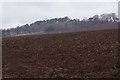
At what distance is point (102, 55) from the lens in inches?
532

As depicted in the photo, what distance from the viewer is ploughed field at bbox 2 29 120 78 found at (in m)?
10.8

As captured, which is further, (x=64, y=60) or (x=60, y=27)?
(x=60, y=27)

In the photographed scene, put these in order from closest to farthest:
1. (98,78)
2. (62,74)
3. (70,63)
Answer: (98,78) → (62,74) → (70,63)

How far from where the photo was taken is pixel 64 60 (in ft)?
43.8

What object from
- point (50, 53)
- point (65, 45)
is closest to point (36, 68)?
point (50, 53)

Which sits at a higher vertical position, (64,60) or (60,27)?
(60,27)

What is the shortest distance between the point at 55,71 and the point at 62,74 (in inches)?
28.7

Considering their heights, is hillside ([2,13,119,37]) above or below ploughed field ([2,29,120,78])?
above

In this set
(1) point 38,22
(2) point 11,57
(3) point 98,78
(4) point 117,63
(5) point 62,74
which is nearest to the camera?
(3) point 98,78

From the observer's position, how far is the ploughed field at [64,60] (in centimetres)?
1079

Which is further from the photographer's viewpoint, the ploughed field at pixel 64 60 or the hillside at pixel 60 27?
the hillside at pixel 60 27

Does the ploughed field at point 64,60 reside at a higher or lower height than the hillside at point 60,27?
lower

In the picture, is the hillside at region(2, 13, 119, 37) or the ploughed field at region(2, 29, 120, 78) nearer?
the ploughed field at region(2, 29, 120, 78)

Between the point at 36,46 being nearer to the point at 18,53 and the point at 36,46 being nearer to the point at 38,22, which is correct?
the point at 18,53
